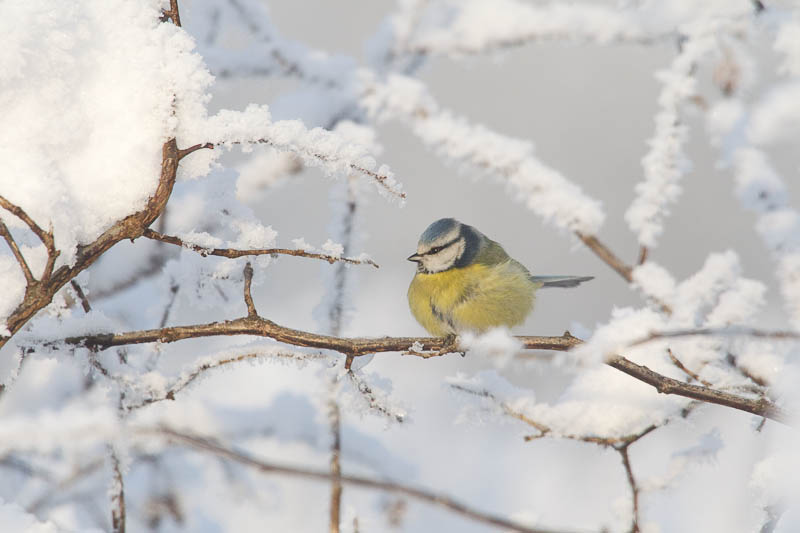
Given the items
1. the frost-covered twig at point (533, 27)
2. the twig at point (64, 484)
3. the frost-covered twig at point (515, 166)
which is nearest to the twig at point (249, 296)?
the twig at point (64, 484)

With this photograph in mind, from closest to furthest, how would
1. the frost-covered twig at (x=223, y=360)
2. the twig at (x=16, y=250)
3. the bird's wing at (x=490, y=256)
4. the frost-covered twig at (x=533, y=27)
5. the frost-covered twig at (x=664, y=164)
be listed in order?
the twig at (x=16, y=250), the frost-covered twig at (x=223, y=360), the frost-covered twig at (x=664, y=164), the frost-covered twig at (x=533, y=27), the bird's wing at (x=490, y=256)

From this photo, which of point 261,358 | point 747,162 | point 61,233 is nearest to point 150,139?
point 61,233

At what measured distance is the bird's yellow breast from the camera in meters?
2.51

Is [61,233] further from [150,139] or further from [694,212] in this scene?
[694,212]

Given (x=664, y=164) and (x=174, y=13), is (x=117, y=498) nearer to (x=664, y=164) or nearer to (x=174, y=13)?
(x=174, y=13)

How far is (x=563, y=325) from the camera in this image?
5.32 meters

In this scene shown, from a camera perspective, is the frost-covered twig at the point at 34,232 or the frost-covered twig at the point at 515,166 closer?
the frost-covered twig at the point at 34,232

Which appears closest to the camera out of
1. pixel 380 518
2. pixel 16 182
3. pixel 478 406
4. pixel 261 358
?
pixel 16 182

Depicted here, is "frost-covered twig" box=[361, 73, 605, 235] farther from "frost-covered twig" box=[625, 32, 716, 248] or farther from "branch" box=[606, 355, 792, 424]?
"branch" box=[606, 355, 792, 424]

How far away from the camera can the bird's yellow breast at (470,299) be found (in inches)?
98.7

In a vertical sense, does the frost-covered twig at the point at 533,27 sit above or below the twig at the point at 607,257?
above

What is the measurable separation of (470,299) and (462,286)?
61 mm

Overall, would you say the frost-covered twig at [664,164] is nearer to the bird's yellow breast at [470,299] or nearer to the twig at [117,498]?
the bird's yellow breast at [470,299]

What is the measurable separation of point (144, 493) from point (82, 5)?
3.87 feet
